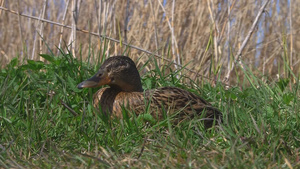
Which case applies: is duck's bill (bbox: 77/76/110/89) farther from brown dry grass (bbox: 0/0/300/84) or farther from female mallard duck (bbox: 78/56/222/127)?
brown dry grass (bbox: 0/0/300/84)

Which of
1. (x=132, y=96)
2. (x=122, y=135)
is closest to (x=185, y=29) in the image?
(x=132, y=96)

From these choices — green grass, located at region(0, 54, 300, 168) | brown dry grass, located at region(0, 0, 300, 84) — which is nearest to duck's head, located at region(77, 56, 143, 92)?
green grass, located at region(0, 54, 300, 168)

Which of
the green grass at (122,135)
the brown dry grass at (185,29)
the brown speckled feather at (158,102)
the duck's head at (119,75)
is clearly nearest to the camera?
the green grass at (122,135)

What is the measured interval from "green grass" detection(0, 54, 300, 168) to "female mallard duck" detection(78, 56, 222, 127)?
168 mm

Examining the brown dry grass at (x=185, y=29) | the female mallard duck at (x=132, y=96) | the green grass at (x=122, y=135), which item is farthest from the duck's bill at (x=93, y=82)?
the brown dry grass at (x=185, y=29)

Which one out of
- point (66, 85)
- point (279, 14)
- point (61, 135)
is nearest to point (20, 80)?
point (66, 85)

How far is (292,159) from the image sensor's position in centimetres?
250

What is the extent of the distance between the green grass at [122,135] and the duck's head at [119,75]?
0.56 feet

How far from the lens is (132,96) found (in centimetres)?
352

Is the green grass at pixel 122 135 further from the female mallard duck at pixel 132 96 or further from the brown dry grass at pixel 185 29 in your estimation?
the brown dry grass at pixel 185 29

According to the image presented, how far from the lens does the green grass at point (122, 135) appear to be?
2324mm

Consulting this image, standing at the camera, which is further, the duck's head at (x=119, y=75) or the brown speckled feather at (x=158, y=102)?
the duck's head at (x=119, y=75)

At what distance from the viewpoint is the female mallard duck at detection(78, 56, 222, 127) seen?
134 inches

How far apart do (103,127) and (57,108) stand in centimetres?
55
